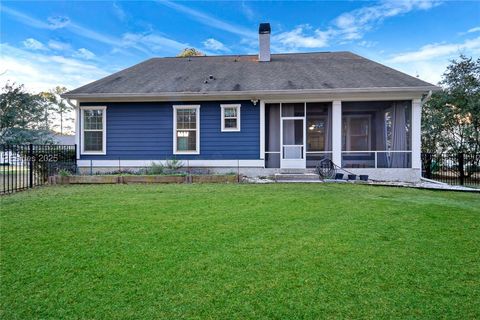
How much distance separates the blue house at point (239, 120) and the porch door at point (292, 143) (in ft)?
0.14

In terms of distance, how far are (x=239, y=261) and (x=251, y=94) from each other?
902cm

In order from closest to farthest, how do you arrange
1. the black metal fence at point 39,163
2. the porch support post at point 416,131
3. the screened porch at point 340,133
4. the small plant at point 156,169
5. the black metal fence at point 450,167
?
the black metal fence at point 39,163, the porch support post at point 416,131, the small plant at point 156,169, the screened porch at point 340,133, the black metal fence at point 450,167

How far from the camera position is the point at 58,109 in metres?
40.3

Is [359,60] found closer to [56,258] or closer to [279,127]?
[279,127]

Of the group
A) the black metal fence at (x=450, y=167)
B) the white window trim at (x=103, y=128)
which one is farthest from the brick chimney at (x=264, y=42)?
the black metal fence at (x=450, y=167)

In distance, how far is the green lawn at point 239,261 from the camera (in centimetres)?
226

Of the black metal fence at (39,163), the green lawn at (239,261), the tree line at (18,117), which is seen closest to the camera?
the green lawn at (239,261)

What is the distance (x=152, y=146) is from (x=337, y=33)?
15828mm

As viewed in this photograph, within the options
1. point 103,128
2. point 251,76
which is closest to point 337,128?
point 251,76

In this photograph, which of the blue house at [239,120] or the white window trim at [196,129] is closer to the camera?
the blue house at [239,120]

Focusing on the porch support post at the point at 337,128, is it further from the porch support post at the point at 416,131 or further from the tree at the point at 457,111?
the tree at the point at 457,111

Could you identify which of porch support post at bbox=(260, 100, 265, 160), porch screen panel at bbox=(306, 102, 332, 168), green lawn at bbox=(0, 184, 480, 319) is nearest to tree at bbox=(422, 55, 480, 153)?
porch screen panel at bbox=(306, 102, 332, 168)

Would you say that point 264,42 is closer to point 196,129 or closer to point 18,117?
point 196,129

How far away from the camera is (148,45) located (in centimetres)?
2227
